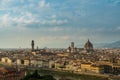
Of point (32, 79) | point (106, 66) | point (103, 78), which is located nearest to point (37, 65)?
point (106, 66)

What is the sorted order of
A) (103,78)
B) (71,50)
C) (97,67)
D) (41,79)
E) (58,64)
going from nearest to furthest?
(41,79)
(103,78)
(97,67)
(58,64)
(71,50)

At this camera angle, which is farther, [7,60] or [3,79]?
[7,60]

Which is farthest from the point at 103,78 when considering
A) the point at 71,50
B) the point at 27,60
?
the point at 71,50

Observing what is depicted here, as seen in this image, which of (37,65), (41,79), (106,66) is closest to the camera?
(41,79)

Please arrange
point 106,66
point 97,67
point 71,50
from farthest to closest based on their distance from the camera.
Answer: point 71,50 < point 106,66 < point 97,67

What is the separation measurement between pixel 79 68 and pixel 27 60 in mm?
20286

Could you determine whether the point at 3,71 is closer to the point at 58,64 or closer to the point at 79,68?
the point at 79,68

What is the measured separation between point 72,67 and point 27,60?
18.7 meters

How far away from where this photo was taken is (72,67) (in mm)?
63625

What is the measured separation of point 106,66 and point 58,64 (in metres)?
11.8

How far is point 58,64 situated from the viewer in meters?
69.4

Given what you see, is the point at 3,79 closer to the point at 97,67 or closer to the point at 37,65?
the point at 97,67

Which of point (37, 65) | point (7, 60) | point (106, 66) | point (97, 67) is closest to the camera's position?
point (97, 67)

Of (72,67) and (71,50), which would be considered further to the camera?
(71,50)
